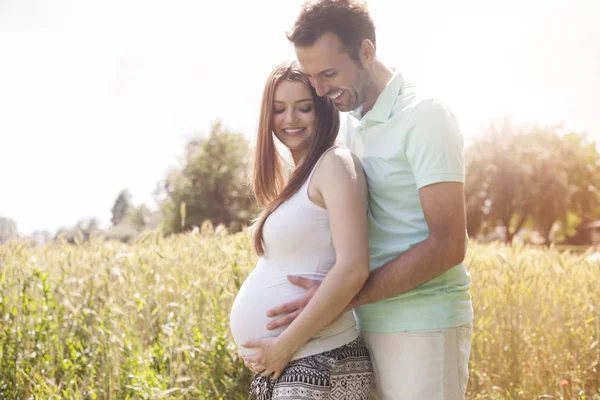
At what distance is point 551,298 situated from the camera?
444 centimetres

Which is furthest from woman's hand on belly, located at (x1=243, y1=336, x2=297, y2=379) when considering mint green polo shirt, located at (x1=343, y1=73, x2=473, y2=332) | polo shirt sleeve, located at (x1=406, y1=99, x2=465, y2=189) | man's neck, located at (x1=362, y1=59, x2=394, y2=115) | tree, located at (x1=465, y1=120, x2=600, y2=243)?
tree, located at (x1=465, y1=120, x2=600, y2=243)

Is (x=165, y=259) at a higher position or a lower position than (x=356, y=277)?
lower

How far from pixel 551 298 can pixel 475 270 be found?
714 millimetres

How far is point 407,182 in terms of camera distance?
220 cm

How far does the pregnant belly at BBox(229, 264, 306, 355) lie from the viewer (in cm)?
234

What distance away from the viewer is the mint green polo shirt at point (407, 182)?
6.88 ft

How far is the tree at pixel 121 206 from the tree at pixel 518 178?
5220 cm

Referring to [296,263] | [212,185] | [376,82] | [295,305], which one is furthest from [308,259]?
[212,185]

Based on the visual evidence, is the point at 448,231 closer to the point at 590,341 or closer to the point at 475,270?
the point at 590,341

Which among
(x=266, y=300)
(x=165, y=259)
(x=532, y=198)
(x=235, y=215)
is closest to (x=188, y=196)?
(x=235, y=215)

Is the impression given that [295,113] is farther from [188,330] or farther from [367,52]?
[188,330]

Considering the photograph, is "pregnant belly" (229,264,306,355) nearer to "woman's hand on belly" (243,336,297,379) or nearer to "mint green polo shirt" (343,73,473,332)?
"woman's hand on belly" (243,336,297,379)

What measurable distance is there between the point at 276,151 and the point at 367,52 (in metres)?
0.62

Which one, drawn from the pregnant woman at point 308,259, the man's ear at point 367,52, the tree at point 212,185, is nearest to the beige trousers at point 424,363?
the pregnant woman at point 308,259
